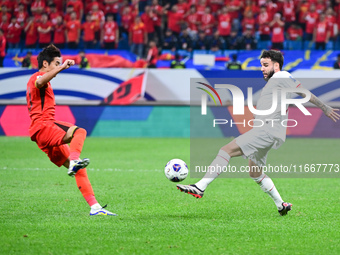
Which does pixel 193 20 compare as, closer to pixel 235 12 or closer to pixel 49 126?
pixel 235 12

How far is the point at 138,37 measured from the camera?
77.5ft

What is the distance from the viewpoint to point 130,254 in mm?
5352

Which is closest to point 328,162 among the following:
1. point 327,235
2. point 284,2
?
point 327,235

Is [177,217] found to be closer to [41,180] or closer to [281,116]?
[281,116]

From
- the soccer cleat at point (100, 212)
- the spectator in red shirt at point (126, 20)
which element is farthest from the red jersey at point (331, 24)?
the soccer cleat at point (100, 212)

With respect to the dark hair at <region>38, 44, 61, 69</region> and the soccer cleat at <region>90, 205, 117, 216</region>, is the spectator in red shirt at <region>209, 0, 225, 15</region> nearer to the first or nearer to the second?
the dark hair at <region>38, 44, 61, 69</region>

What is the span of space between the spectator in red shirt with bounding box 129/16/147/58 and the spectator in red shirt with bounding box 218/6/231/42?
3.01 metres

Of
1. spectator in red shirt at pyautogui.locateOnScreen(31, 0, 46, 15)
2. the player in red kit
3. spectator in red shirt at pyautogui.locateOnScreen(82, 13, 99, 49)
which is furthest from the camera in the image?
spectator in red shirt at pyautogui.locateOnScreen(31, 0, 46, 15)

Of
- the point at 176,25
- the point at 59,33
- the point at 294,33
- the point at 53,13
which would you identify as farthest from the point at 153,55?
the point at 294,33

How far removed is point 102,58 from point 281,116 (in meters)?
14.7

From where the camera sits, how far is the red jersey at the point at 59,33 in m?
23.7

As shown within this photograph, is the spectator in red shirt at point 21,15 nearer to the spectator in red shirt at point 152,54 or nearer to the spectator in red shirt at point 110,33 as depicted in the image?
the spectator in red shirt at point 110,33

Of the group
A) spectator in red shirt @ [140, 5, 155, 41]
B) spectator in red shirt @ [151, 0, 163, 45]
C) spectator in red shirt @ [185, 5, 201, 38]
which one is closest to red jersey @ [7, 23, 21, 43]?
spectator in red shirt @ [140, 5, 155, 41]

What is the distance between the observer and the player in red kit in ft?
22.7
